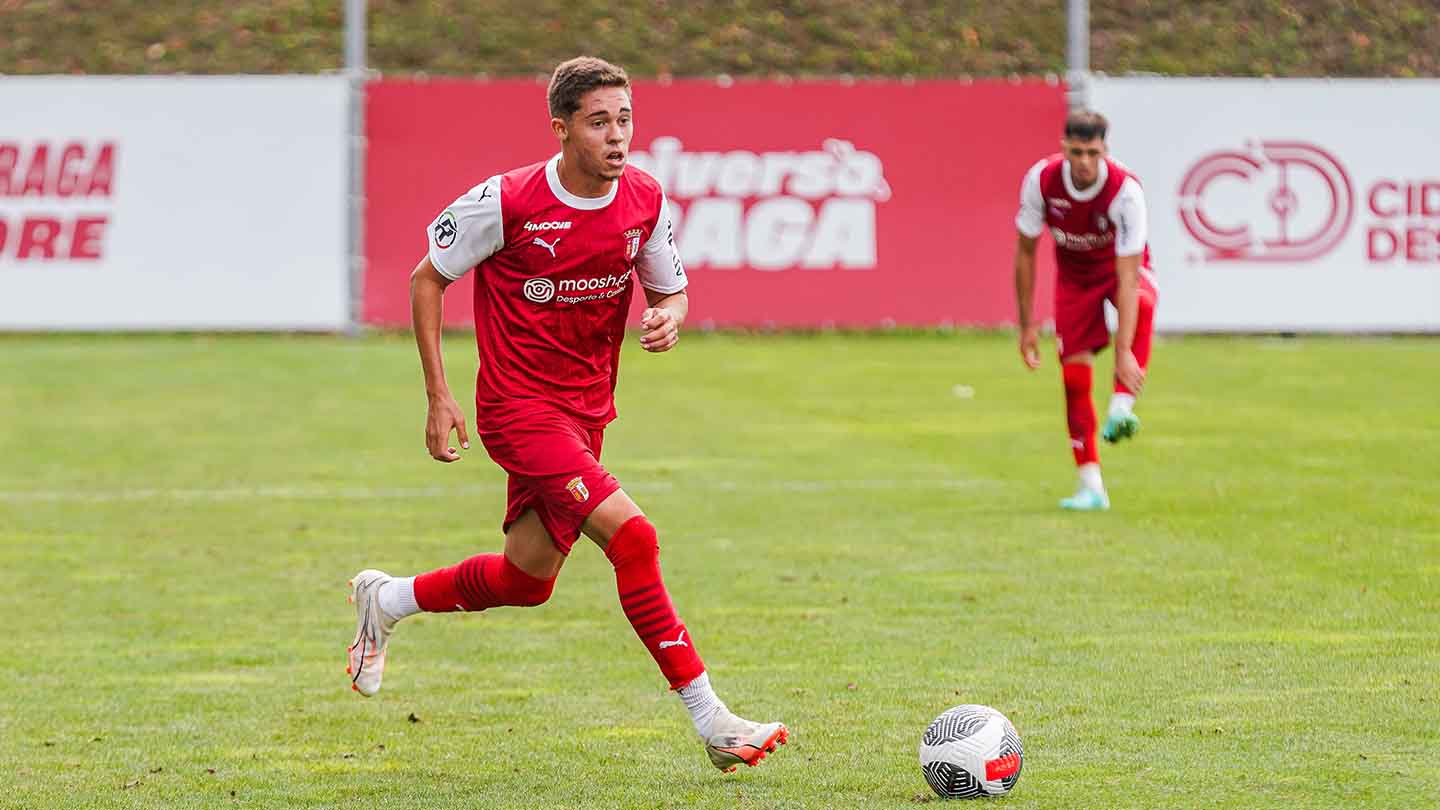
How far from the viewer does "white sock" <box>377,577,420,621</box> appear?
6.90 meters

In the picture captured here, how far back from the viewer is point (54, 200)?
2336 centimetres

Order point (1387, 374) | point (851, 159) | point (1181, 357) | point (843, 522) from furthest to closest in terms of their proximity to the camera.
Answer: point (851, 159) → point (1181, 357) → point (1387, 374) → point (843, 522)

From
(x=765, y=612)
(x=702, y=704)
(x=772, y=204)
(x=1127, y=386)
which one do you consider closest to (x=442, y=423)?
(x=702, y=704)

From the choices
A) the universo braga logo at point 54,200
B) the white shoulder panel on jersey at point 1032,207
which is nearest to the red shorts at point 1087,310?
the white shoulder panel on jersey at point 1032,207

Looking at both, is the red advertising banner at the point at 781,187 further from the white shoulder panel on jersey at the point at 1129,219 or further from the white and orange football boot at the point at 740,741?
the white and orange football boot at the point at 740,741

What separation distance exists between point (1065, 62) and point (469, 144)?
47.4 ft

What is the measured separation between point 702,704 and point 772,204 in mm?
18402

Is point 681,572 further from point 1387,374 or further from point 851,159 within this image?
point 851,159

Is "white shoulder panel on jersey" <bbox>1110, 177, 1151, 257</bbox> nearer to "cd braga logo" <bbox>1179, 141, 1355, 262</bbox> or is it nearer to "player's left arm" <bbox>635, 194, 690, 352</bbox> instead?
"player's left arm" <bbox>635, 194, 690, 352</bbox>

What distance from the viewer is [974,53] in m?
36.0

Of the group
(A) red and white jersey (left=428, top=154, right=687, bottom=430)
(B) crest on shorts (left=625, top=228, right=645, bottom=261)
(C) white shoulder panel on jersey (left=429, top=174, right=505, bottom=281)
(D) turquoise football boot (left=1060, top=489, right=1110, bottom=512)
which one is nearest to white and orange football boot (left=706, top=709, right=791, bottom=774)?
(A) red and white jersey (left=428, top=154, right=687, bottom=430)

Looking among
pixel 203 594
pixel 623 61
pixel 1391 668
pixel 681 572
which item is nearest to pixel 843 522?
pixel 681 572

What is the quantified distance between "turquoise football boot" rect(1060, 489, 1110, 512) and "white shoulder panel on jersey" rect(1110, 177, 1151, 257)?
1.25m

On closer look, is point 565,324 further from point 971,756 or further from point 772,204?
point 772,204
